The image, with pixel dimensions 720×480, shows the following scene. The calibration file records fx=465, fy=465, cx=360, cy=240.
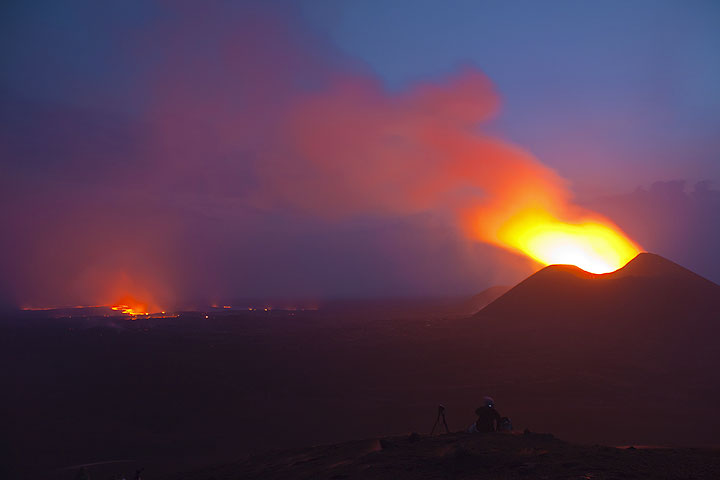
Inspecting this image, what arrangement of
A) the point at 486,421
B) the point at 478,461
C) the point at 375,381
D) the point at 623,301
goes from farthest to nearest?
the point at 623,301 < the point at 375,381 < the point at 486,421 < the point at 478,461

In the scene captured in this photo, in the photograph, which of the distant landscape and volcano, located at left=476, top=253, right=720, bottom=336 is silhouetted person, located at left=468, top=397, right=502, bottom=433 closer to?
the distant landscape

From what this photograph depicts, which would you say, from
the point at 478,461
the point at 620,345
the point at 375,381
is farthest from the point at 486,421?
the point at 620,345

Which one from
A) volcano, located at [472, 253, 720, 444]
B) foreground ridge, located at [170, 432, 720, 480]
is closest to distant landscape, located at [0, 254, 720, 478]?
volcano, located at [472, 253, 720, 444]

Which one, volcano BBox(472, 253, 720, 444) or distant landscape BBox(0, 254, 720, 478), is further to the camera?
volcano BBox(472, 253, 720, 444)

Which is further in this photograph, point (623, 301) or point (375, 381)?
point (623, 301)

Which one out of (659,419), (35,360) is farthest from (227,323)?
(659,419)

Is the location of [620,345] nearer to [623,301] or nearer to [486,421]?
[623,301]

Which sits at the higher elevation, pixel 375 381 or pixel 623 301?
pixel 623 301

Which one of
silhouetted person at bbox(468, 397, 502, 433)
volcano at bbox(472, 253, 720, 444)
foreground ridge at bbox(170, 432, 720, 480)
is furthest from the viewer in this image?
volcano at bbox(472, 253, 720, 444)

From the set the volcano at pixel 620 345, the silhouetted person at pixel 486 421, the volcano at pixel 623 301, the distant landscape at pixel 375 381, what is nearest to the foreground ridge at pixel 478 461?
the silhouetted person at pixel 486 421

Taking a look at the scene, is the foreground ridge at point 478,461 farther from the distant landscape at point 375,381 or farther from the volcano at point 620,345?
the volcano at point 620,345

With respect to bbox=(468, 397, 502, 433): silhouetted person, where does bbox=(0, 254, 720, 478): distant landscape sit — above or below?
below

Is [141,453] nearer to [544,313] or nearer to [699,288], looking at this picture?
[544,313]

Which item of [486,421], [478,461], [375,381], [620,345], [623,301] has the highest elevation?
[623,301]
